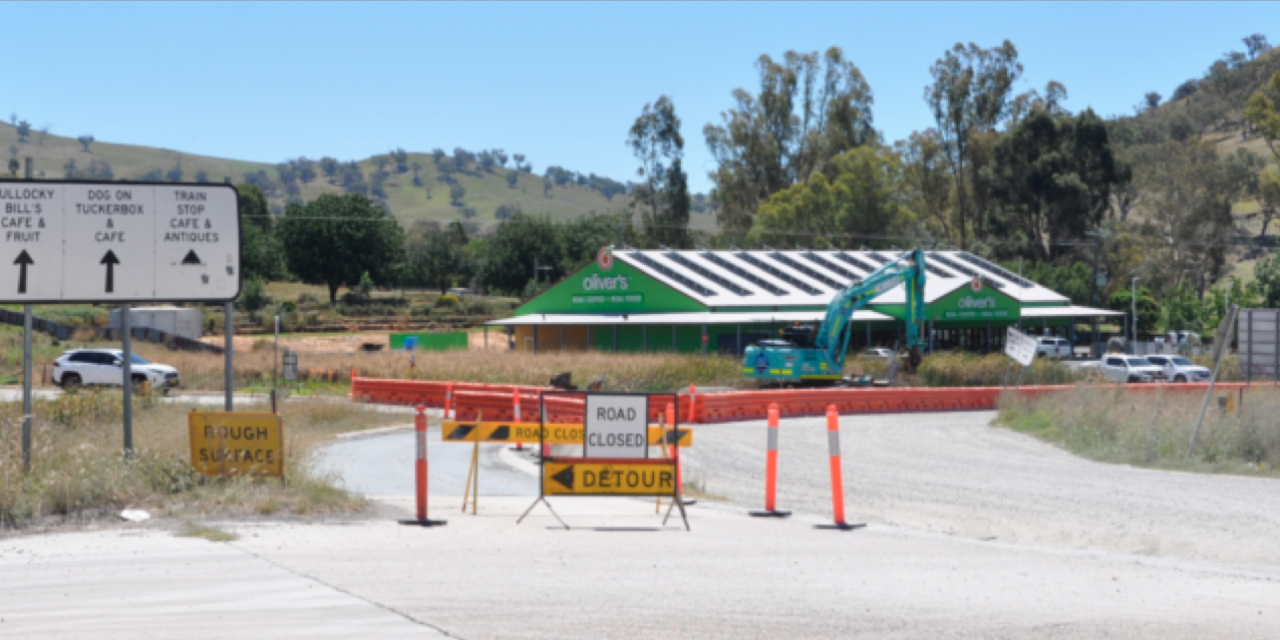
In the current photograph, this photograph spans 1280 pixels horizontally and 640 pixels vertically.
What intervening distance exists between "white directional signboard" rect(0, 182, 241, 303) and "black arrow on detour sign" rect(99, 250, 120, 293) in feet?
0.04

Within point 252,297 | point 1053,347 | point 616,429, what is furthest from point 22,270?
point 252,297

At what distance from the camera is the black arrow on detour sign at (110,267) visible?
14164 mm

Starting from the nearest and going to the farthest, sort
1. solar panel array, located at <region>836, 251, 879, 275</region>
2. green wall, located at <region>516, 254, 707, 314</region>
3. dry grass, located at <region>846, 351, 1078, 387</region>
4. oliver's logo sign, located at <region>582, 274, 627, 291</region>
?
dry grass, located at <region>846, 351, 1078, 387</region> < green wall, located at <region>516, 254, 707, 314</region> < oliver's logo sign, located at <region>582, 274, 627, 291</region> < solar panel array, located at <region>836, 251, 879, 275</region>

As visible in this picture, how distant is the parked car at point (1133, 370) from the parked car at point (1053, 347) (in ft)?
31.5

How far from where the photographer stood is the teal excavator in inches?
1628

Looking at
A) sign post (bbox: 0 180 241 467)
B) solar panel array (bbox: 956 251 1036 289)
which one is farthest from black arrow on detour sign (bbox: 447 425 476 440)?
solar panel array (bbox: 956 251 1036 289)

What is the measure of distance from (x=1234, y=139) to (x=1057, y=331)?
4042 inches

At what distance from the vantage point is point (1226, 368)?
49.0m

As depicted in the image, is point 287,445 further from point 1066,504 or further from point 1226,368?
point 1226,368

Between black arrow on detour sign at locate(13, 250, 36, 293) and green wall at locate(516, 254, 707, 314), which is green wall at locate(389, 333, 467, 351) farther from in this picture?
black arrow on detour sign at locate(13, 250, 36, 293)

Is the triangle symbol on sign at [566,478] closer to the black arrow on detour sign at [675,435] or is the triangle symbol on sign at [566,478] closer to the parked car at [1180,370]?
the black arrow on detour sign at [675,435]

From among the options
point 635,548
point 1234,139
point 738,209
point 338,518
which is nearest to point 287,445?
point 338,518

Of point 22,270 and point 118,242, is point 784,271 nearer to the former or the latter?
point 118,242

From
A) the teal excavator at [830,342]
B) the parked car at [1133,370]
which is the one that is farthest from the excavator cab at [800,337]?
the parked car at [1133,370]
